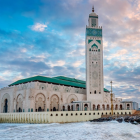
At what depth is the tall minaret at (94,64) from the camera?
53.6 metres

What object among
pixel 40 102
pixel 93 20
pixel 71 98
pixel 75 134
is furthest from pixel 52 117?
pixel 93 20

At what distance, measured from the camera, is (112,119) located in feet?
124

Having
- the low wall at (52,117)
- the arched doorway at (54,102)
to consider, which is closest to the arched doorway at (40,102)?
the arched doorway at (54,102)

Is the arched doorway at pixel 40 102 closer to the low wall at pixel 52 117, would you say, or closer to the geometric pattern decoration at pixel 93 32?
the low wall at pixel 52 117

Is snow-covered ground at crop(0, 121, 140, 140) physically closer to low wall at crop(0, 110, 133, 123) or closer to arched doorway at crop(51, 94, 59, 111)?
low wall at crop(0, 110, 133, 123)

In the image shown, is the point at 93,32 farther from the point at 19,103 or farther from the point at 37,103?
the point at 19,103

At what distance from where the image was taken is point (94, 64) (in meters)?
54.8

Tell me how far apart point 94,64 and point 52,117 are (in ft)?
75.9

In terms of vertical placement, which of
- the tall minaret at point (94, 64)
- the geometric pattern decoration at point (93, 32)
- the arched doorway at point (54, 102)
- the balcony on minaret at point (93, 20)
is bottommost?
the arched doorway at point (54, 102)

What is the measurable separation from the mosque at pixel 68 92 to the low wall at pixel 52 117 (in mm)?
4358

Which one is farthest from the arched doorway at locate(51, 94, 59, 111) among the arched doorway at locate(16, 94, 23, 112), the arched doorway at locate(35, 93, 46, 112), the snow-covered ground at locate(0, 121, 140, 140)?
the snow-covered ground at locate(0, 121, 140, 140)

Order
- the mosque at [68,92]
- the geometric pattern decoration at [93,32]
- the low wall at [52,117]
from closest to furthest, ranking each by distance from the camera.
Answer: the low wall at [52,117], the mosque at [68,92], the geometric pattern decoration at [93,32]

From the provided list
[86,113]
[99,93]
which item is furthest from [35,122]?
[99,93]

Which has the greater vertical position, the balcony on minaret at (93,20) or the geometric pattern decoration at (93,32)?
the balcony on minaret at (93,20)
